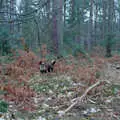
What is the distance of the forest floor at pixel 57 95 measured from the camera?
4785 mm

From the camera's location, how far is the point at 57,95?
5996 mm

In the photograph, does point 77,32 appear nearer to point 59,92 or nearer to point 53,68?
point 53,68

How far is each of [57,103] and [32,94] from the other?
31.1 inches

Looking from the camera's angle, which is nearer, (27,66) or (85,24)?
(27,66)

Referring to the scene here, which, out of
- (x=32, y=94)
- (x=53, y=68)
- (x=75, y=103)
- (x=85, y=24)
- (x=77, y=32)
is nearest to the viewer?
(x=75, y=103)

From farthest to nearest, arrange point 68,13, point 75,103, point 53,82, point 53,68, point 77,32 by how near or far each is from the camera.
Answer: point 68,13 → point 77,32 → point 53,68 → point 53,82 → point 75,103

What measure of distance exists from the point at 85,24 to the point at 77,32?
7004 mm

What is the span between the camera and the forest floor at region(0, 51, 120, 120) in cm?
479

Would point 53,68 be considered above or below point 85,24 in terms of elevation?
below

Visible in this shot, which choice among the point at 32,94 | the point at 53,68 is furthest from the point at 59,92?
the point at 53,68

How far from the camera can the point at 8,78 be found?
7.23 m

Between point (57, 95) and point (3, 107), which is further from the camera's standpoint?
point (57, 95)

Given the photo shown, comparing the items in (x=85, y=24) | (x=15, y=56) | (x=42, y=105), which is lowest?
(x=42, y=105)

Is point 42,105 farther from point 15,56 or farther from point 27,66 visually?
point 15,56
